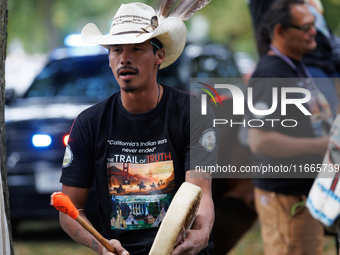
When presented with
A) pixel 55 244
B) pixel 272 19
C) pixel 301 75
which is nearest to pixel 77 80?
pixel 55 244

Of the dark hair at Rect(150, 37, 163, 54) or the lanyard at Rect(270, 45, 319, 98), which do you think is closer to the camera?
the dark hair at Rect(150, 37, 163, 54)

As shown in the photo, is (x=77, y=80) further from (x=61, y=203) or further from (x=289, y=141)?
(x=61, y=203)

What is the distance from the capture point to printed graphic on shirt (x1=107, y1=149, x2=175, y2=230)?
2.31 m

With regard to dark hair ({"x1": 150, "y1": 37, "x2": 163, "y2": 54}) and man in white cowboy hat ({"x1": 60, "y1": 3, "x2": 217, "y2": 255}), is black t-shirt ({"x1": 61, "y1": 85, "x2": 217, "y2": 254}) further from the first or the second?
dark hair ({"x1": 150, "y1": 37, "x2": 163, "y2": 54})

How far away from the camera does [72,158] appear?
2.38 metres

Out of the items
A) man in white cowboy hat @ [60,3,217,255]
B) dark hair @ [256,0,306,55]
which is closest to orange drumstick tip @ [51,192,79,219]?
man in white cowboy hat @ [60,3,217,255]

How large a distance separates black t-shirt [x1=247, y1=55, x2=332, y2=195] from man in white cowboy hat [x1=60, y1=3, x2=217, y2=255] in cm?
107

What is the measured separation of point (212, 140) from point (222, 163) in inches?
59.2

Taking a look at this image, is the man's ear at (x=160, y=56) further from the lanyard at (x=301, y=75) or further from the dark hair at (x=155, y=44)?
the lanyard at (x=301, y=75)

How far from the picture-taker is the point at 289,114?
3.38 metres

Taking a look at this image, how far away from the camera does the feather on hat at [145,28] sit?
2314mm

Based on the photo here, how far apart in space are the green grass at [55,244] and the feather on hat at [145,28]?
308 centimetres

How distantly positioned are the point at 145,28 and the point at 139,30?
1.8 inches

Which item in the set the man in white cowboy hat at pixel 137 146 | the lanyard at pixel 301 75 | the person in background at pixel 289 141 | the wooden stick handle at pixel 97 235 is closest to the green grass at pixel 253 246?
the person in background at pixel 289 141
